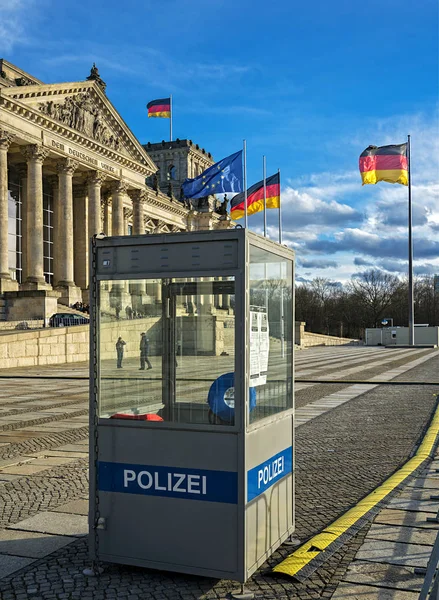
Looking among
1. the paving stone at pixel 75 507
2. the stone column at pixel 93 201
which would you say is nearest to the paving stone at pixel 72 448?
the paving stone at pixel 75 507

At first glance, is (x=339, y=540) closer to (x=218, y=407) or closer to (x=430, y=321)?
(x=218, y=407)

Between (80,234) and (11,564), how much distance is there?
51.8 m

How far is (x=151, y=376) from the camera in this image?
5145 mm

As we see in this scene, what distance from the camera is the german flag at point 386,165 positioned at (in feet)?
138

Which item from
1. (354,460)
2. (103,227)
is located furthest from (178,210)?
(354,460)

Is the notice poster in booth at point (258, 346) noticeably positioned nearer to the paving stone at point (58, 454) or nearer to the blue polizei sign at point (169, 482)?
the blue polizei sign at point (169, 482)

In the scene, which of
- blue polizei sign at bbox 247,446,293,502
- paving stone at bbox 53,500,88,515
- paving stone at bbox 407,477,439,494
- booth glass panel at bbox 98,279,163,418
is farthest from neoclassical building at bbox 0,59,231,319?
blue polizei sign at bbox 247,446,293,502

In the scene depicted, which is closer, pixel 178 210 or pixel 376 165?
pixel 376 165

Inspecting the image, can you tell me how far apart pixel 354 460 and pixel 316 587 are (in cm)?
468

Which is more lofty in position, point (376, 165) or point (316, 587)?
point (376, 165)

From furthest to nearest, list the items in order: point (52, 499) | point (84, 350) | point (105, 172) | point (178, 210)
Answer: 1. point (178, 210)
2. point (105, 172)
3. point (84, 350)
4. point (52, 499)

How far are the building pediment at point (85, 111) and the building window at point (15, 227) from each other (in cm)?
610

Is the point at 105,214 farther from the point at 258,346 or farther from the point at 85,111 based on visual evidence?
the point at 258,346

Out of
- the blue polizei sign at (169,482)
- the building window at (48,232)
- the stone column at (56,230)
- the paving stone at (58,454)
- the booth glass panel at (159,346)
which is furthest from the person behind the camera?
the building window at (48,232)
